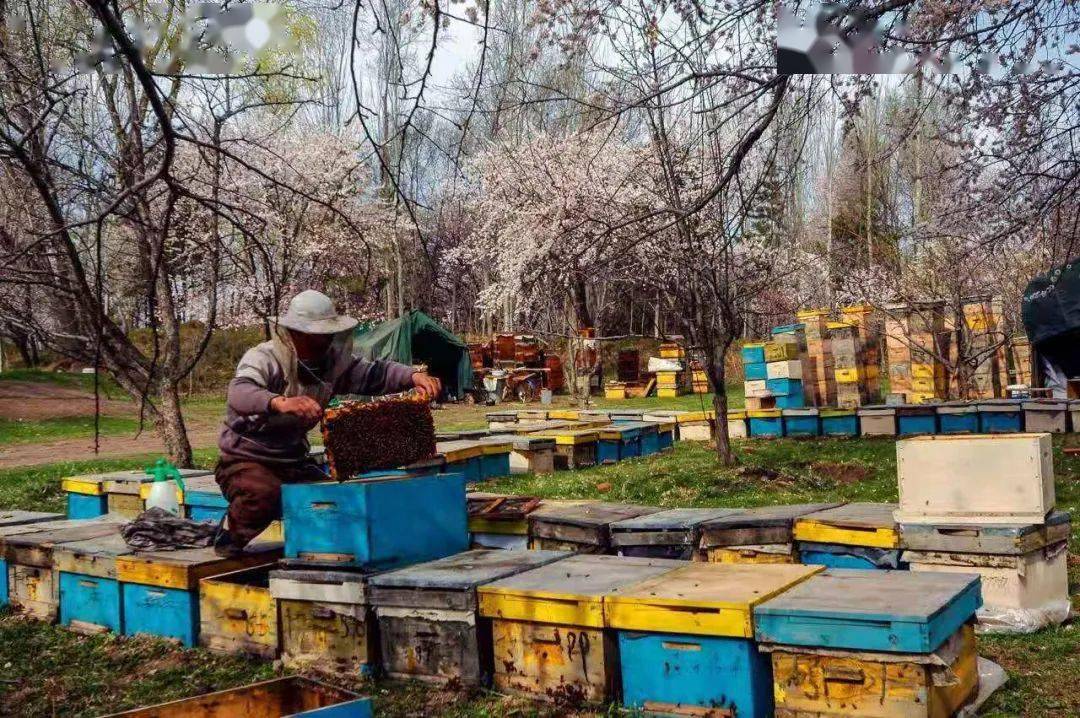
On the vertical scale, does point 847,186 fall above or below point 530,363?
above

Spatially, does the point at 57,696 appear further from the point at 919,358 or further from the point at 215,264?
the point at 919,358

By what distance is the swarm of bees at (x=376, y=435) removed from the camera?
4.77 metres

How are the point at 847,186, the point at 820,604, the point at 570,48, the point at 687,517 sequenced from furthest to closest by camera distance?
the point at 847,186, the point at 570,48, the point at 687,517, the point at 820,604

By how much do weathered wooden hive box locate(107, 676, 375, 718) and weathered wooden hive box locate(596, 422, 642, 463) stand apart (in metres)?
8.53

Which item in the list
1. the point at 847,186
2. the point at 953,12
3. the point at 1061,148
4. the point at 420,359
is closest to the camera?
the point at 953,12

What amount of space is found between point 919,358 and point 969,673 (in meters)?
13.9

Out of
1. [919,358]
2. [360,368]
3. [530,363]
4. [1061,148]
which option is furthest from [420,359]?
[360,368]

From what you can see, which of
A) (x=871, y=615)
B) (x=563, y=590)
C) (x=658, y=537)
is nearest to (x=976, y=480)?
(x=658, y=537)

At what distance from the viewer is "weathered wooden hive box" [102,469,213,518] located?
23.6 feet

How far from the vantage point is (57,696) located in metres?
4.34

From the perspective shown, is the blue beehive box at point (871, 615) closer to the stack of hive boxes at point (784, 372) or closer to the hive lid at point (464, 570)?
the hive lid at point (464, 570)

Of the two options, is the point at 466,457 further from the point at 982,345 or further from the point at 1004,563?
the point at 982,345

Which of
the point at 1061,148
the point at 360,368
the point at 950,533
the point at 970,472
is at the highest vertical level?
the point at 1061,148

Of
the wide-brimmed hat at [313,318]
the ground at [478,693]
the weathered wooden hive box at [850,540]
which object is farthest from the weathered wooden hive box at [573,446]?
the weathered wooden hive box at [850,540]
